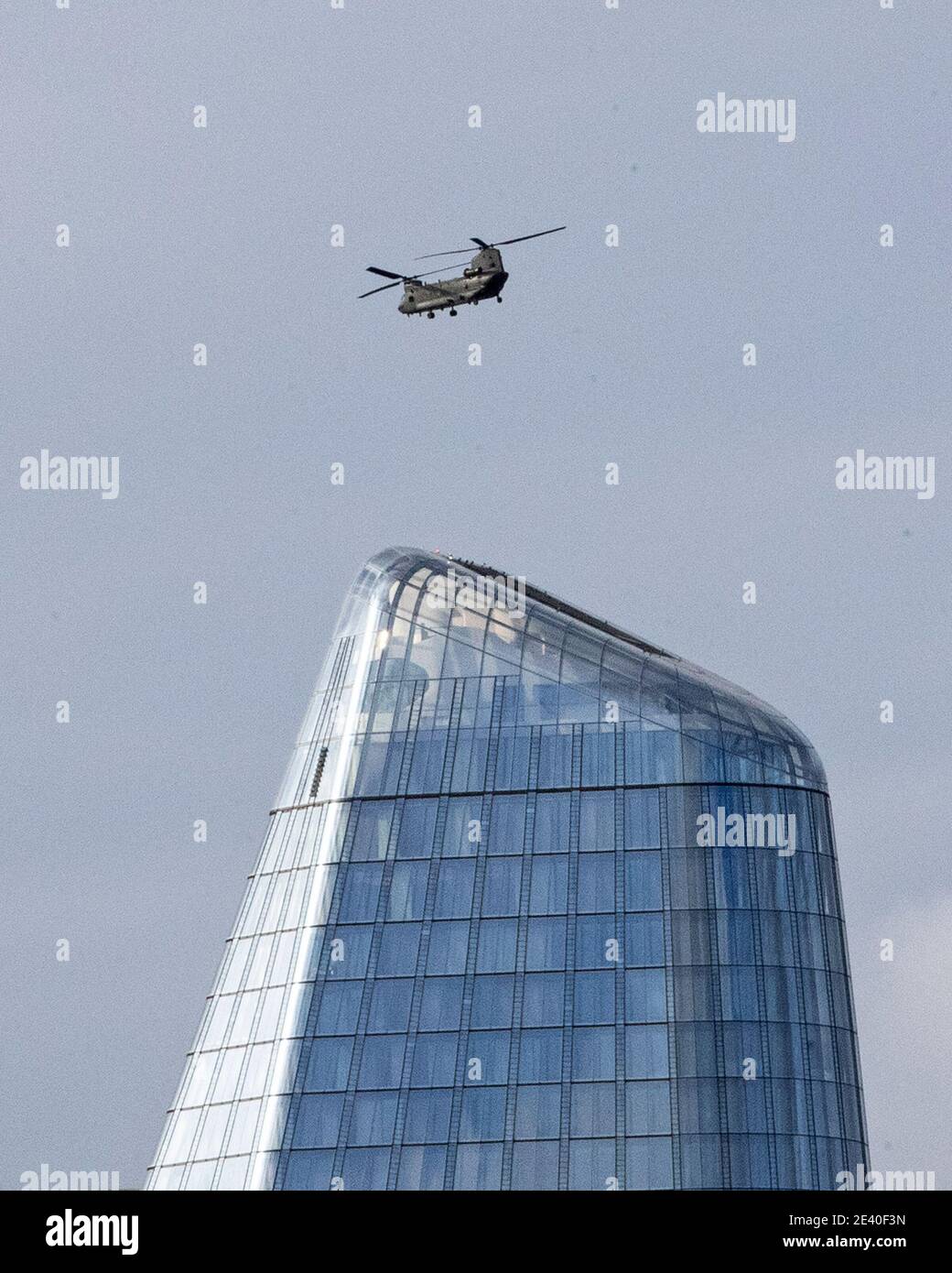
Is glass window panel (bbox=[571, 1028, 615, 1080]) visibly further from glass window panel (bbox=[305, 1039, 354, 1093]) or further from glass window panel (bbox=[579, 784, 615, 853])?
glass window panel (bbox=[305, 1039, 354, 1093])

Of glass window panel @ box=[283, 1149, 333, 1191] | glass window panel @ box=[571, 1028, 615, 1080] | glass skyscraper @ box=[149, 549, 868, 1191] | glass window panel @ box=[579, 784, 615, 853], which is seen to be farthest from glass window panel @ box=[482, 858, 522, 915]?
glass window panel @ box=[283, 1149, 333, 1191]

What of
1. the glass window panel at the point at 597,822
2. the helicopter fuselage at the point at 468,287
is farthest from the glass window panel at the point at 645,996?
the helicopter fuselage at the point at 468,287

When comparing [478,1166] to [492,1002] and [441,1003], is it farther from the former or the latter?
[441,1003]

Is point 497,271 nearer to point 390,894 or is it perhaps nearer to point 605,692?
Result: point 605,692

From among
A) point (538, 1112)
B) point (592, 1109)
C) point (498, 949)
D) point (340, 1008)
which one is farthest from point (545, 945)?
point (340, 1008)

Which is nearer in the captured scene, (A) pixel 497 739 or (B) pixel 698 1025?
(B) pixel 698 1025
